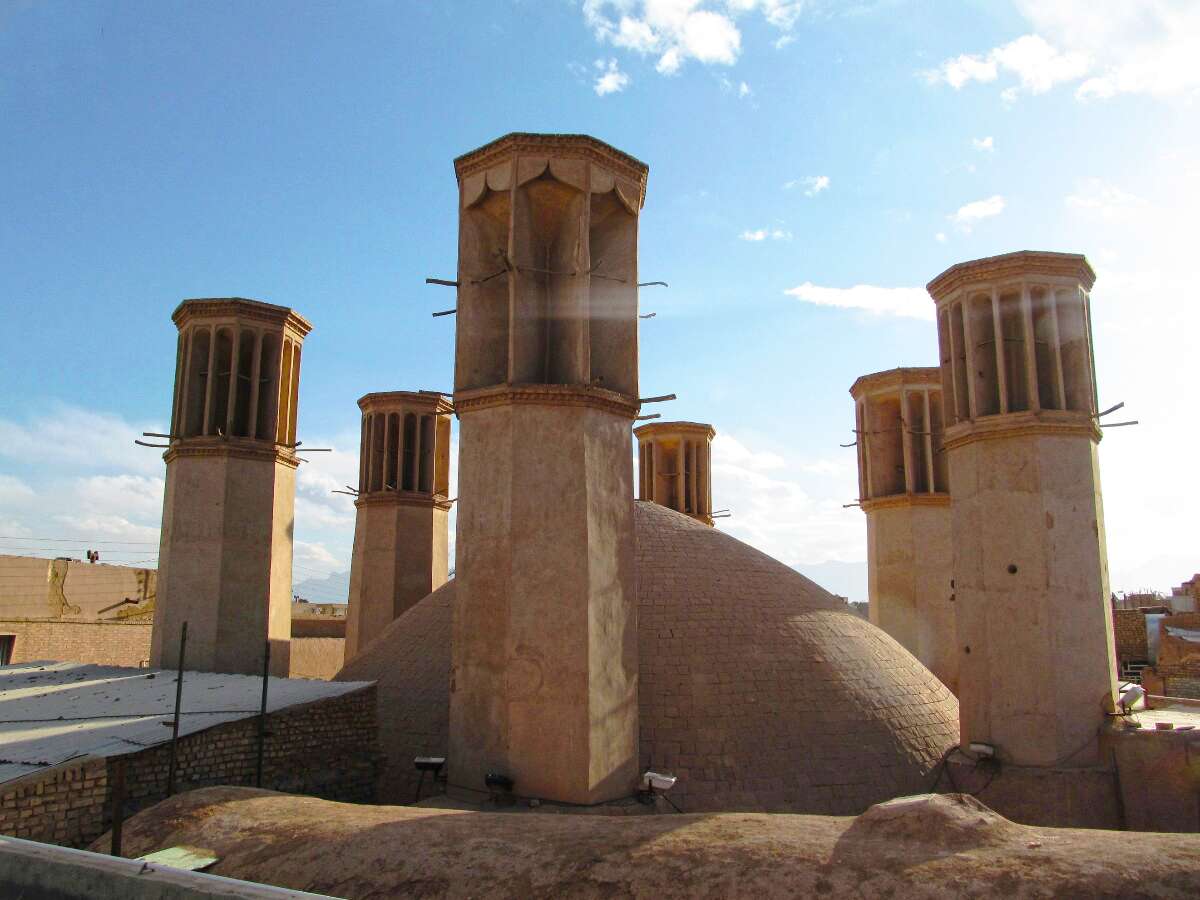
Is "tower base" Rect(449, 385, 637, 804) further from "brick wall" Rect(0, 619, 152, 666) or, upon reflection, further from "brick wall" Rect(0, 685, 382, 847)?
"brick wall" Rect(0, 619, 152, 666)

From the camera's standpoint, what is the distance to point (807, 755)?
12.2 meters

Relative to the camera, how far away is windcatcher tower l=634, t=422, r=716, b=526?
1173 inches

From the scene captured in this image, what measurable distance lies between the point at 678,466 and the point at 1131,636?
15.1 metres

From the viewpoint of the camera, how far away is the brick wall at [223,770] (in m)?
8.19

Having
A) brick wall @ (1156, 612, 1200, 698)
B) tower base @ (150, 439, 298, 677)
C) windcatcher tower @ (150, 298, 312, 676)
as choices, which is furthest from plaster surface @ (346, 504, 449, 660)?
brick wall @ (1156, 612, 1200, 698)

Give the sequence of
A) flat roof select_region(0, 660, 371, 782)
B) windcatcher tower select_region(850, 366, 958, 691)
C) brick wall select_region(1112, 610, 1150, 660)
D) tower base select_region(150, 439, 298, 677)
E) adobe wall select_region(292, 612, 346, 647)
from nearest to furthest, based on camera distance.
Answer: flat roof select_region(0, 660, 371, 782), tower base select_region(150, 439, 298, 677), windcatcher tower select_region(850, 366, 958, 691), brick wall select_region(1112, 610, 1150, 660), adobe wall select_region(292, 612, 346, 647)

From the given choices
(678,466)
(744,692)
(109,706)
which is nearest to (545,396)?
(744,692)

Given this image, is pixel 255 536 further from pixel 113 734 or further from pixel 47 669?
pixel 113 734

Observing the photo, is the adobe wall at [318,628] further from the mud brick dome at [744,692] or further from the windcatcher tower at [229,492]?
the mud brick dome at [744,692]

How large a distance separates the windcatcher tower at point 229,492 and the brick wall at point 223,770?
594 centimetres

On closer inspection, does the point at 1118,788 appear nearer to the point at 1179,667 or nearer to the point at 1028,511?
the point at 1028,511

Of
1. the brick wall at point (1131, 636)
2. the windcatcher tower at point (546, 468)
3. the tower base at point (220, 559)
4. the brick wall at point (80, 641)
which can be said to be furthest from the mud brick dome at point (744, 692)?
the brick wall at point (1131, 636)

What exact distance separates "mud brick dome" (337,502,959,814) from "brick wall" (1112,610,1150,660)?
51.4ft

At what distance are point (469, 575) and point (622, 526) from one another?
2091 mm
